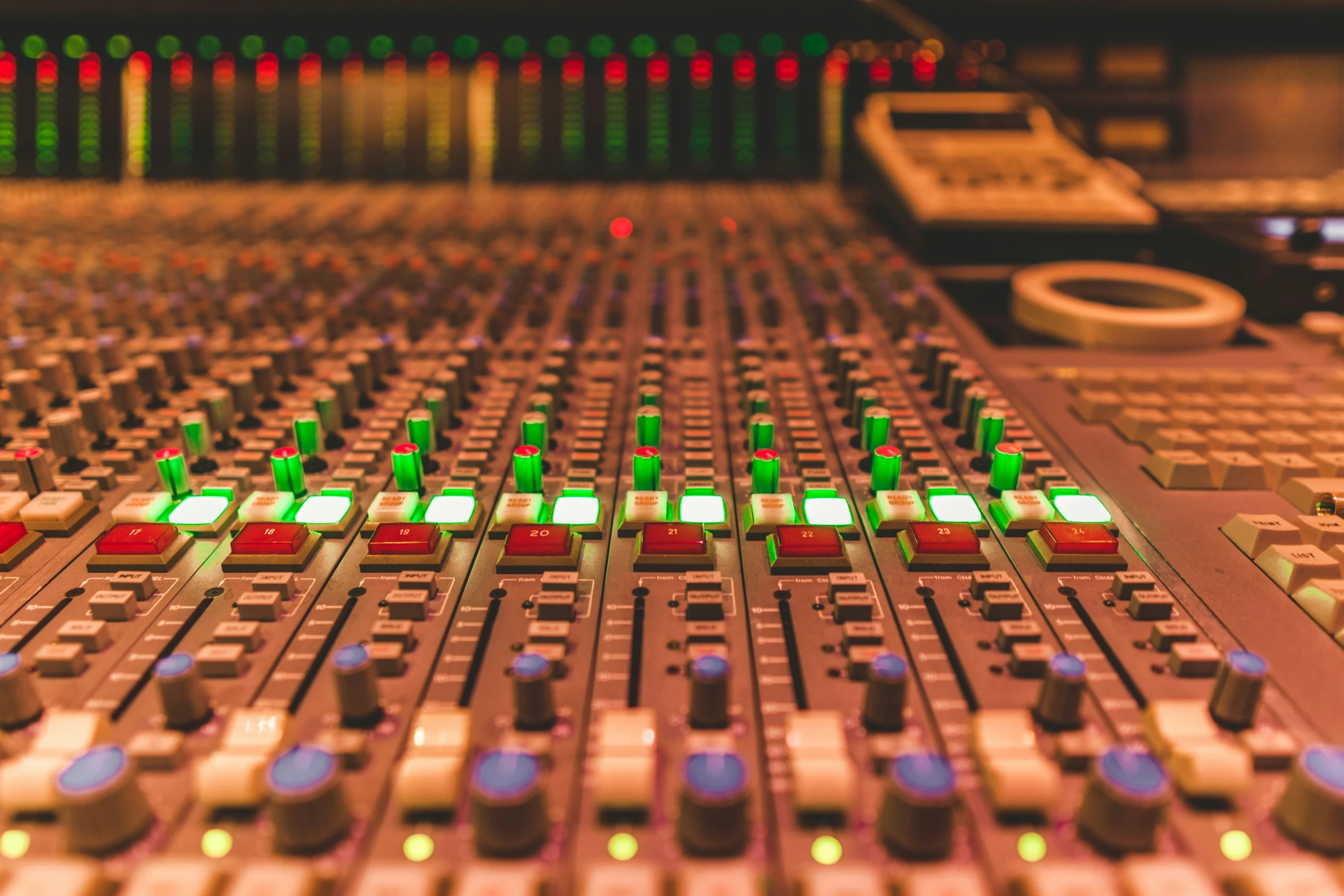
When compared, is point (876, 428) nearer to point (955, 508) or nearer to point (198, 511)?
point (955, 508)

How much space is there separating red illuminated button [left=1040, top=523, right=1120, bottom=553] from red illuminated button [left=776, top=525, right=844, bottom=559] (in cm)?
23

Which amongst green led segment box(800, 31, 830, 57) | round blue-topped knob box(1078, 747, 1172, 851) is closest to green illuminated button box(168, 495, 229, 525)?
round blue-topped knob box(1078, 747, 1172, 851)

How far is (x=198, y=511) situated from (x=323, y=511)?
0.48 ft

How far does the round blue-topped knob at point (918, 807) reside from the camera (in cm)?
54

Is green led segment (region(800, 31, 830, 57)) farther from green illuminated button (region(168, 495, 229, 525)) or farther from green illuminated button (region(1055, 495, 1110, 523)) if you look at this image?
green illuminated button (region(168, 495, 229, 525))

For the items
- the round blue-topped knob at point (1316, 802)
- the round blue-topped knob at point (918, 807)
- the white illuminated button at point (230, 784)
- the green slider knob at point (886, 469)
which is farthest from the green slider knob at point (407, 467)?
the round blue-topped knob at point (1316, 802)

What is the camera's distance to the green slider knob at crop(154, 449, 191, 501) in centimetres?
98

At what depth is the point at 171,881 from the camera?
1.70 ft

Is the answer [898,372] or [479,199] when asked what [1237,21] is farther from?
[479,199]

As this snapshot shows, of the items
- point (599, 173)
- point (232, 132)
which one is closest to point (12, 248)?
point (232, 132)

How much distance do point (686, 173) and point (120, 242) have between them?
1.65 metres

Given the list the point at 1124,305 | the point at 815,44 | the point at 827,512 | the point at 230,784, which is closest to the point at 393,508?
the point at 230,784

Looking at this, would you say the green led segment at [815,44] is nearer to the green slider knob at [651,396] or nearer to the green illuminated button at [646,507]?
the green slider knob at [651,396]

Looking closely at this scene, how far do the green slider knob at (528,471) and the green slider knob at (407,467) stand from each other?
0.41 ft
